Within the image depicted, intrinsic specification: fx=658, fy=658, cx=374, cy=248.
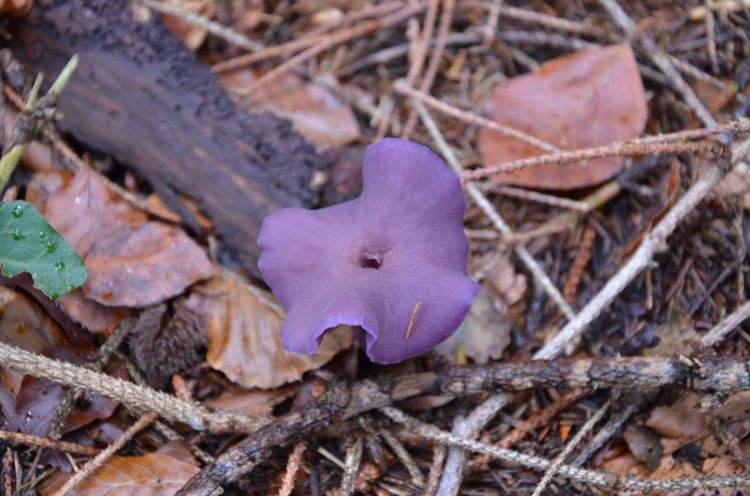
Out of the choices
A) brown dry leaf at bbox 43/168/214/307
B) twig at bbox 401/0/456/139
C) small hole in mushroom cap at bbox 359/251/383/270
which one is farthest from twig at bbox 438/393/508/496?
twig at bbox 401/0/456/139

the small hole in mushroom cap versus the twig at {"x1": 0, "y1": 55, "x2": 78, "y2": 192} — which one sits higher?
the twig at {"x1": 0, "y1": 55, "x2": 78, "y2": 192}

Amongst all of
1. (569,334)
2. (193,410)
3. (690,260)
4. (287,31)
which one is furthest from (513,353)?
(287,31)

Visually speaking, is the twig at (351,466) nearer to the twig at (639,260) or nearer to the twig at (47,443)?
the twig at (639,260)

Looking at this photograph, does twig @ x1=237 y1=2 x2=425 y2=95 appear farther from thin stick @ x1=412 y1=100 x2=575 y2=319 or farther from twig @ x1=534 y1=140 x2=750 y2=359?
twig @ x1=534 y1=140 x2=750 y2=359

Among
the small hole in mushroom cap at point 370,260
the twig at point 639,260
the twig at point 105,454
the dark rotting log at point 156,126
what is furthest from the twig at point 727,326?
the twig at point 105,454

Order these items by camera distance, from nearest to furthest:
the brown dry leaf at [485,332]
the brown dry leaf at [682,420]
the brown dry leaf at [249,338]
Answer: the brown dry leaf at [682,420]
the brown dry leaf at [249,338]
the brown dry leaf at [485,332]

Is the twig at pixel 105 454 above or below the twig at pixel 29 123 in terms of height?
below
